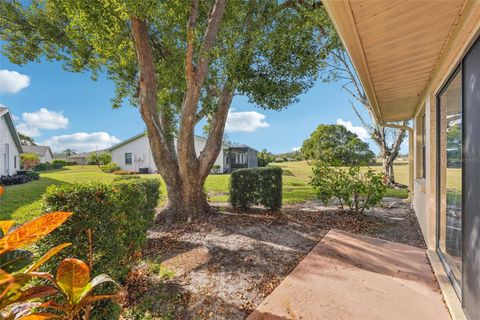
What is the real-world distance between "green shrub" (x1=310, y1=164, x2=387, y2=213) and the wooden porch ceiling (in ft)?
8.79

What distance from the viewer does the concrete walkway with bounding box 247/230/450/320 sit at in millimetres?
2570

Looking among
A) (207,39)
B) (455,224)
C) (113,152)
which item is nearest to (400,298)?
(455,224)

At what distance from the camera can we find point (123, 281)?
3.09m

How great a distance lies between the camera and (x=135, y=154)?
26.5m

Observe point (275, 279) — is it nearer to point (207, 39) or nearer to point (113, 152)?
point (207, 39)

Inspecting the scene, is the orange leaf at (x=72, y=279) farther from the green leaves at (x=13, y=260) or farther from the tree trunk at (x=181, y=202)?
the tree trunk at (x=181, y=202)

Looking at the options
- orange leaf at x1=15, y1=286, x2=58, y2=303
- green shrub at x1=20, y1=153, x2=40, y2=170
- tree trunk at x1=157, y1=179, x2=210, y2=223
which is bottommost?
tree trunk at x1=157, y1=179, x2=210, y2=223

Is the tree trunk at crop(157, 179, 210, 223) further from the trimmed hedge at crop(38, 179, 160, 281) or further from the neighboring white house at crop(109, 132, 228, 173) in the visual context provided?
the neighboring white house at crop(109, 132, 228, 173)

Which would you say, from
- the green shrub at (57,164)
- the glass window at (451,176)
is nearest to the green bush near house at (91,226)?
the glass window at (451,176)

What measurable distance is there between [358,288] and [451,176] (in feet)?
6.56

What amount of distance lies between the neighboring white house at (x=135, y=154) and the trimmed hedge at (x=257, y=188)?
1888cm

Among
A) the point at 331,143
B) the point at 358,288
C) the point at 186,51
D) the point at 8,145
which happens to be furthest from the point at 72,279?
the point at 331,143

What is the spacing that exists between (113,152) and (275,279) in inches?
1116

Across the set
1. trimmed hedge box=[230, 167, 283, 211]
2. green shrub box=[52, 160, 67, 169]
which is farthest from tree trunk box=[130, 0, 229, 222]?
green shrub box=[52, 160, 67, 169]
